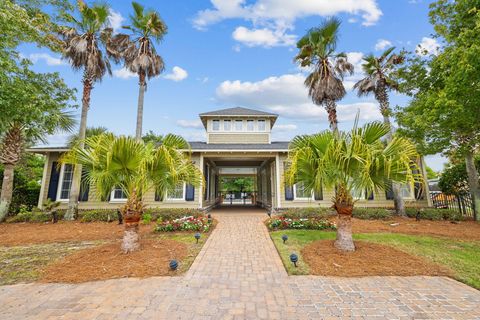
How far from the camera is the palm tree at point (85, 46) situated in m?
9.70

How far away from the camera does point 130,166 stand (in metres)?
4.70

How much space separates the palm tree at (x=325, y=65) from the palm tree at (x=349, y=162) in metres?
6.93

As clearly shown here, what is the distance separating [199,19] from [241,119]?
6.04 metres

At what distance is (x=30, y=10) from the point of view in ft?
21.6

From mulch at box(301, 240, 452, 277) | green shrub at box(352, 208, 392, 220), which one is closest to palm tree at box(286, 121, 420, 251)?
mulch at box(301, 240, 452, 277)

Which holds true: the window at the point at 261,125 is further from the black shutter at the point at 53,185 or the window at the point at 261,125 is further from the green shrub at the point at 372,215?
the black shutter at the point at 53,185

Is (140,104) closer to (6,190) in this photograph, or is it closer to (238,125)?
(238,125)

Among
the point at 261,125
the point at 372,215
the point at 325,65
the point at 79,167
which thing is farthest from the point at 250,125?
the point at 79,167

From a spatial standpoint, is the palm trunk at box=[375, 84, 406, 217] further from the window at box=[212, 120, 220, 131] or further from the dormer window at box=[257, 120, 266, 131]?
the window at box=[212, 120, 220, 131]

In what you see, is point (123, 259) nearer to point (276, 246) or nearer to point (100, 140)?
point (100, 140)

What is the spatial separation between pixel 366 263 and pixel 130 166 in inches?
217

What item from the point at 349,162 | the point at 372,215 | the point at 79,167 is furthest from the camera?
the point at 79,167

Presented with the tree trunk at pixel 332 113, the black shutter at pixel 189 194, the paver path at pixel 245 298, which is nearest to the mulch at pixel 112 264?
the paver path at pixel 245 298

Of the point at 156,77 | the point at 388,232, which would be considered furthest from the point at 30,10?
the point at 388,232
